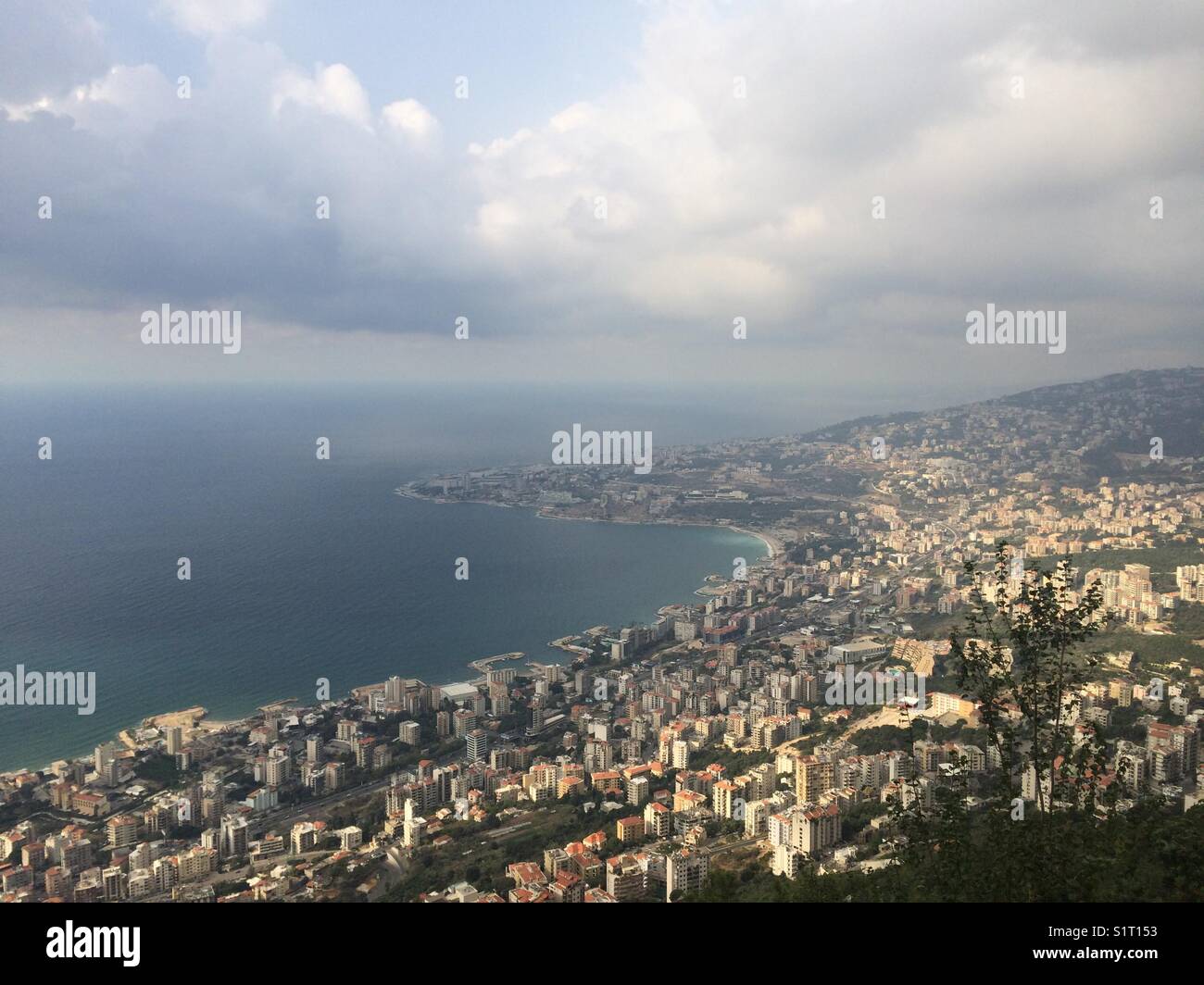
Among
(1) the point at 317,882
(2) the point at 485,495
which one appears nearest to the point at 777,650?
(1) the point at 317,882

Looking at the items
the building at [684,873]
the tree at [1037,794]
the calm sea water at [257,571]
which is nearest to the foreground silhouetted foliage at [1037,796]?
the tree at [1037,794]

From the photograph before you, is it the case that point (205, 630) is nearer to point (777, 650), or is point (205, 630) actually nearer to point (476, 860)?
point (476, 860)

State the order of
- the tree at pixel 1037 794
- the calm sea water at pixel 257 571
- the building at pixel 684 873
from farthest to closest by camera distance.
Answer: the calm sea water at pixel 257 571 → the building at pixel 684 873 → the tree at pixel 1037 794

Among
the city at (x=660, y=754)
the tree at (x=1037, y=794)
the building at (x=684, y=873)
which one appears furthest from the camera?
the city at (x=660, y=754)

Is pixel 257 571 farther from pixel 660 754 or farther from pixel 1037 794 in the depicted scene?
pixel 1037 794

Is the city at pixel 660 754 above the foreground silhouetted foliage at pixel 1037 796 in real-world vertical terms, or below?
below

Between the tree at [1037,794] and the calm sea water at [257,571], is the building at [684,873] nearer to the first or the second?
the tree at [1037,794]

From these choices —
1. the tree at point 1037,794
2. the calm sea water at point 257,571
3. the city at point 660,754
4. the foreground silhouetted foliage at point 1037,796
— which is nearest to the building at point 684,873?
the city at point 660,754

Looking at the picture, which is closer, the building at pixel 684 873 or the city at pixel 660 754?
the building at pixel 684 873
